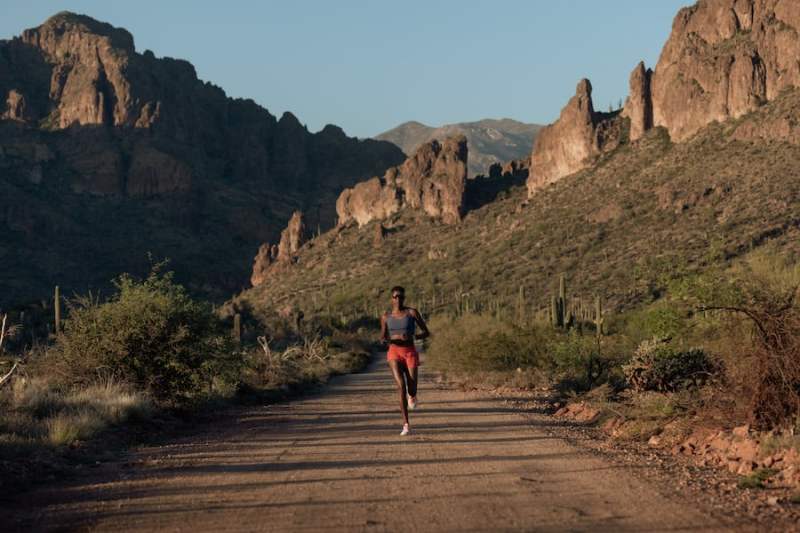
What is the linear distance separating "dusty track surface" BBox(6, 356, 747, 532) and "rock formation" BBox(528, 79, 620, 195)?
82.2 metres

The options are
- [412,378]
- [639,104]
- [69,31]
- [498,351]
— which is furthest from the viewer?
[69,31]

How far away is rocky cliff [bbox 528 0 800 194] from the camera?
7744 centimetres

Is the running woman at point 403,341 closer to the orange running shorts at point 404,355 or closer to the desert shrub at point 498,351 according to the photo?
the orange running shorts at point 404,355

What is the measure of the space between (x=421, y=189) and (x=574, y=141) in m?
25.1

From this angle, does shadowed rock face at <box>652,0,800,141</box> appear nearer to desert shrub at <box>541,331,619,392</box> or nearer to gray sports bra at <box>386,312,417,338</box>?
desert shrub at <box>541,331,619,392</box>

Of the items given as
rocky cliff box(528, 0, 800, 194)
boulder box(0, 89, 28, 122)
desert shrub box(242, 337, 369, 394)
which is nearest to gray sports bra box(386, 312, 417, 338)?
desert shrub box(242, 337, 369, 394)

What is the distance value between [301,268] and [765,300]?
103 m

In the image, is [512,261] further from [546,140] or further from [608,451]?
[608,451]

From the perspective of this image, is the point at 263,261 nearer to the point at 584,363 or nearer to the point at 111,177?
the point at 111,177

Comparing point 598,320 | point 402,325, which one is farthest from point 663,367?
point 598,320

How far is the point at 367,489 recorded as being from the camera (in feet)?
28.4

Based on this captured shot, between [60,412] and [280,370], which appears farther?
[280,370]

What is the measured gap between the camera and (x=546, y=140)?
338ft

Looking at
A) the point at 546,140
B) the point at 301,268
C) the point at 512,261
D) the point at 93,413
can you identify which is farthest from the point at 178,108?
the point at 93,413
